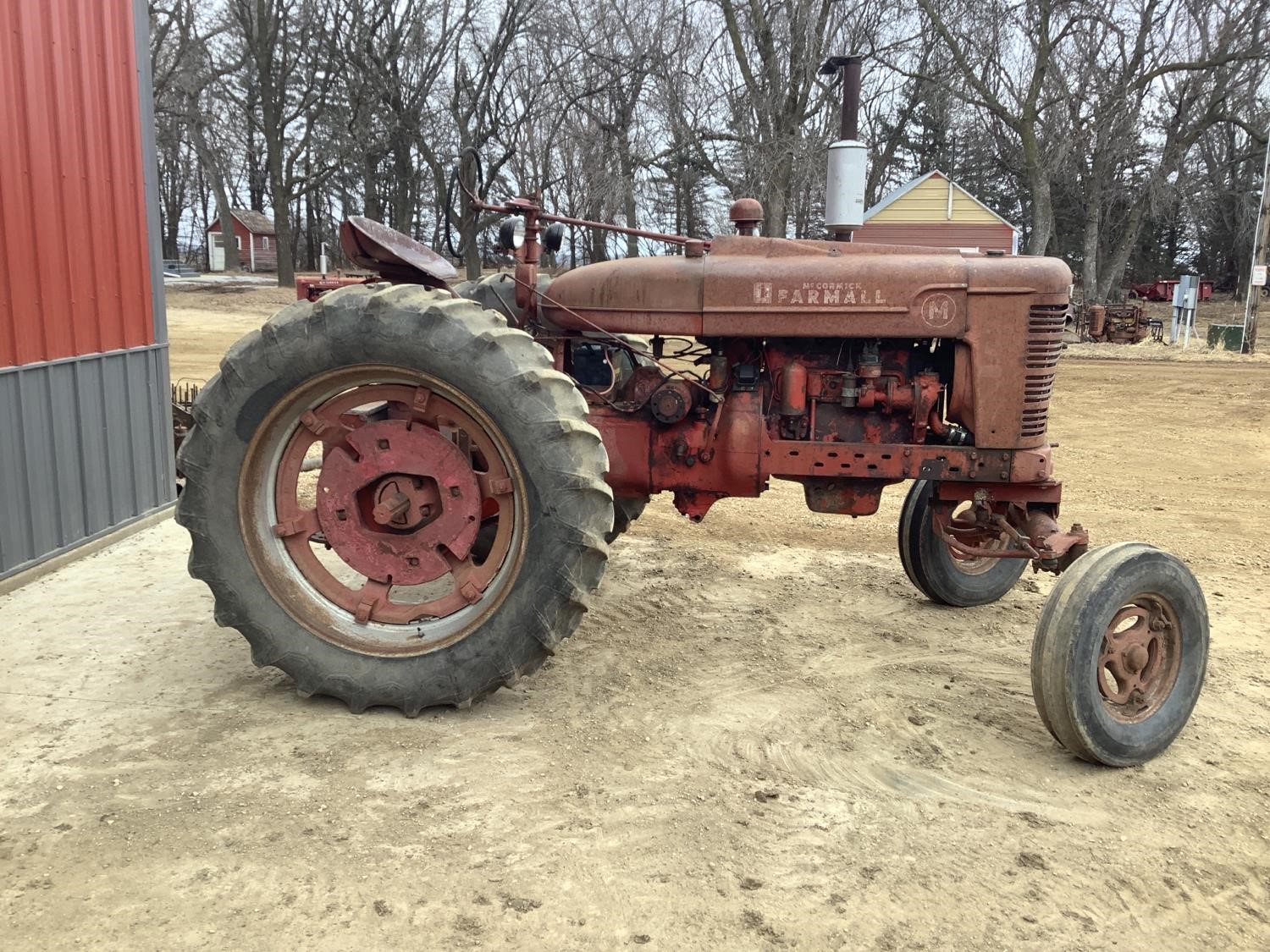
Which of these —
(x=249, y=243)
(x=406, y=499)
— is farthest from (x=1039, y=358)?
(x=249, y=243)

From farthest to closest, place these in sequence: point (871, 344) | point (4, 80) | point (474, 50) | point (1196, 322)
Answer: point (474, 50)
point (1196, 322)
point (4, 80)
point (871, 344)

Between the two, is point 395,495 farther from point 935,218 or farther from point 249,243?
point 249,243

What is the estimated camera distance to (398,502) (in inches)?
156

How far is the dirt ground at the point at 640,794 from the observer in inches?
106

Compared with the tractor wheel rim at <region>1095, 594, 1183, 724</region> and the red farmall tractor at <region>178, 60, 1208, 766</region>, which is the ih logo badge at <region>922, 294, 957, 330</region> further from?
the tractor wheel rim at <region>1095, 594, 1183, 724</region>

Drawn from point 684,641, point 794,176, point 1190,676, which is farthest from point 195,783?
point 794,176

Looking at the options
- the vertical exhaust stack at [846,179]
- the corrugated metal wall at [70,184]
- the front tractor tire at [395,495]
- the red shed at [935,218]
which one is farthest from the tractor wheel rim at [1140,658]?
the red shed at [935,218]

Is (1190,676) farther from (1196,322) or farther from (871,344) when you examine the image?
(1196,322)

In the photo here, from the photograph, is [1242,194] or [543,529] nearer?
[543,529]

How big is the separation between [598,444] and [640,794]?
1.15m

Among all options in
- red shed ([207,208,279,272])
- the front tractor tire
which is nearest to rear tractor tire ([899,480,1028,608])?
the front tractor tire

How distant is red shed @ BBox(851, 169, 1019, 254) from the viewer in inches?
984

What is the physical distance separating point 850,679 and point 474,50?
28.1m

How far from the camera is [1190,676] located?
3725mm
